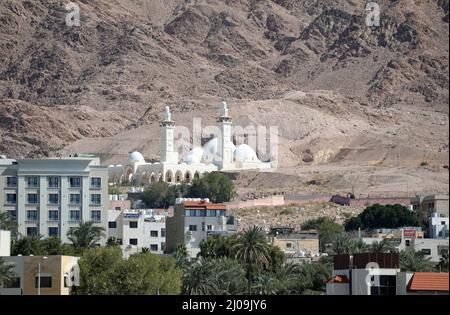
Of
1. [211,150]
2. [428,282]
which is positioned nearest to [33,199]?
[428,282]

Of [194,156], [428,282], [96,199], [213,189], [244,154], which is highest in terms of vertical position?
[244,154]

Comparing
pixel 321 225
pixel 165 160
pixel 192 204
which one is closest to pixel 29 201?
pixel 192 204

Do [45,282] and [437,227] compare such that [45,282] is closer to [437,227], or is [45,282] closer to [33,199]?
[33,199]

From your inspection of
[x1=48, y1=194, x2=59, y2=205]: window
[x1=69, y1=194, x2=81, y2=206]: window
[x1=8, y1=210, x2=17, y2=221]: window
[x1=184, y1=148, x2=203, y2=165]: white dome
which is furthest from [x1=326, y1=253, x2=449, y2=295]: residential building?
[x1=184, y1=148, x2=203, y2=165]: white dome

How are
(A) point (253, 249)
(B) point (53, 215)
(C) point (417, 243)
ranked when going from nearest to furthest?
(A) point (253, 249), (C) point (417, 243), (B) point (53, 215)

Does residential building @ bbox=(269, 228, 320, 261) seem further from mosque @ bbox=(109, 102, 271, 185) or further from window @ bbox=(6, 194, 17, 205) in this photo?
mosque @ bbox=(109, 102, 271, 185)

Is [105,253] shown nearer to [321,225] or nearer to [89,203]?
[89,203]

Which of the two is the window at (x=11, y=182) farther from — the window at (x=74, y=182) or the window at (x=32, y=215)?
the window at (x=74, y=182)
